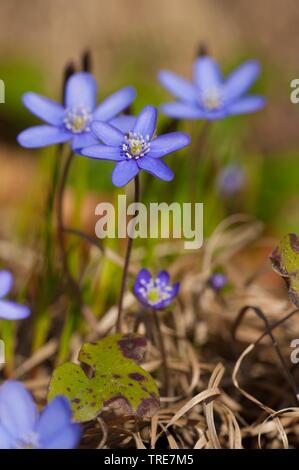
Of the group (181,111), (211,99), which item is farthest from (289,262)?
(211,99)

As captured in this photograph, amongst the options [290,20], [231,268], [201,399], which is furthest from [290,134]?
[201,399]

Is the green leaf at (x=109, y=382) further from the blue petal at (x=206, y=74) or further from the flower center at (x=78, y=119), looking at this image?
the blue petal at (x=206, y=74)

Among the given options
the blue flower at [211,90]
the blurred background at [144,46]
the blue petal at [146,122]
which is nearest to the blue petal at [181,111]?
the blue flower at [211,90]

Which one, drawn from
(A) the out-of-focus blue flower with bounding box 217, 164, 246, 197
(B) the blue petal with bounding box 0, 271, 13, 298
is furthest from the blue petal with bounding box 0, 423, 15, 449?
(A) the out-of-focus blue flower with bounding box 217, 164, 246, 197

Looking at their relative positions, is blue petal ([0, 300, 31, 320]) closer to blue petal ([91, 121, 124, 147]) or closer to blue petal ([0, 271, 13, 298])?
blue petal ([0, 271, 13, 298])
